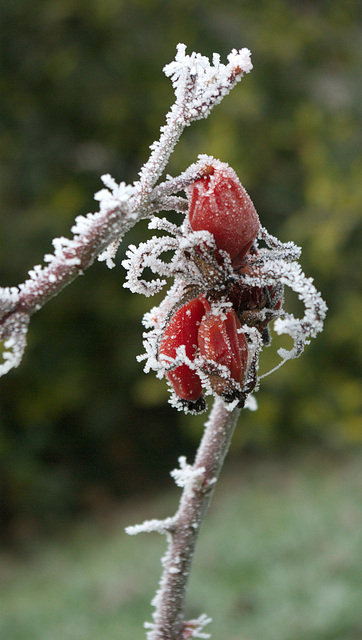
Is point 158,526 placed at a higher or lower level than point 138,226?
lower

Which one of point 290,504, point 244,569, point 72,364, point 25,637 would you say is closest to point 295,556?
point 244,569

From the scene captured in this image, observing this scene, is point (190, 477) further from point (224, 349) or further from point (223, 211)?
point (223, 211)

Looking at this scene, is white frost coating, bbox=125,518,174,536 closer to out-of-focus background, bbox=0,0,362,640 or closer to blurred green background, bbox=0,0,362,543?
out-of-focus background, bbox=0,0,362,640

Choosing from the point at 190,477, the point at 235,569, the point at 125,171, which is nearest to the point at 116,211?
the point at 190,477

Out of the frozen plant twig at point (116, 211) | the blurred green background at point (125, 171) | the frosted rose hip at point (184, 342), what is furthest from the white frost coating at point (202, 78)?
the blurred green background at point (125, 171)

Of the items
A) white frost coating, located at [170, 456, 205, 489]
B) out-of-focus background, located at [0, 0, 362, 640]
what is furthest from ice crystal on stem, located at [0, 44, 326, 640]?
out-of-focus background, located at [0, 0, 362, 640]

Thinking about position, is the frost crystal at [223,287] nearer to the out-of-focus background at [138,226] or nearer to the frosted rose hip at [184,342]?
the frosted rose hip at [184,342]

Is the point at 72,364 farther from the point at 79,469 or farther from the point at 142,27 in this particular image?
the point at 142,27
